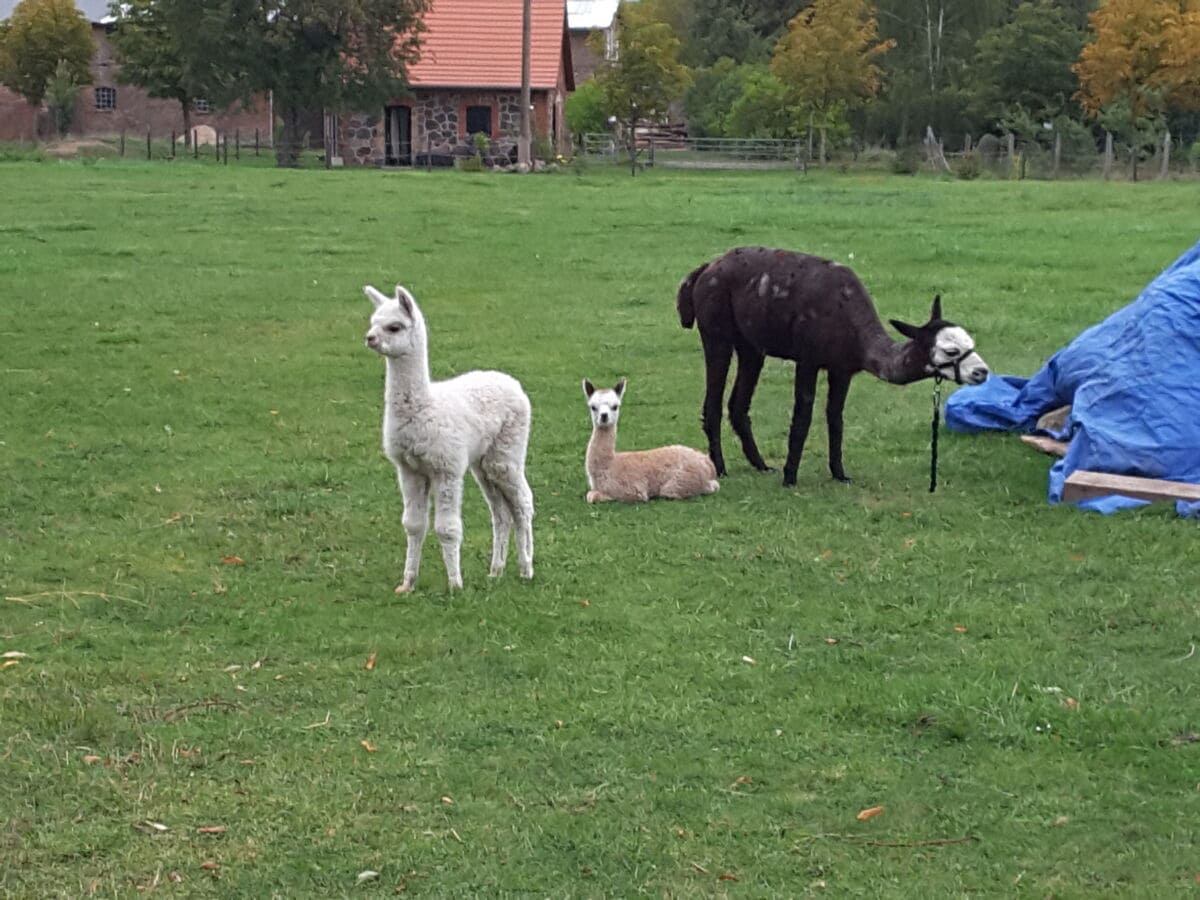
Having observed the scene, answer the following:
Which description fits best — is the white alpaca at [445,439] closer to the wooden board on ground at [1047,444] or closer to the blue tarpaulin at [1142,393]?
the blue tarpaulin at [1142,393]

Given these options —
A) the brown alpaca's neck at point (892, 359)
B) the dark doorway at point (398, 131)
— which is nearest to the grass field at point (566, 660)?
the brown alpaca's neck at point (892, 359)

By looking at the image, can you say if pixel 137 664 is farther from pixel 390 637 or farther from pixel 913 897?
pixel 913 897

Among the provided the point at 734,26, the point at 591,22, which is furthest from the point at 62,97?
the point at 734,26

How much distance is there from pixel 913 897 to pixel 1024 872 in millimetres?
421

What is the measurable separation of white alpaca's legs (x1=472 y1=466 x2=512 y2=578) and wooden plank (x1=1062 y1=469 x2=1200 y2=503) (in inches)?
145

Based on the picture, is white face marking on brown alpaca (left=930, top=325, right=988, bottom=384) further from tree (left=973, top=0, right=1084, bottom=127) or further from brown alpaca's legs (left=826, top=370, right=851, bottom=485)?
tree (left=973, top=0, right=1084, bottom=127)

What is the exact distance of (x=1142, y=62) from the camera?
155ft

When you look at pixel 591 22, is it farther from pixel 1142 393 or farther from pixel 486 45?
pixel 1142 393

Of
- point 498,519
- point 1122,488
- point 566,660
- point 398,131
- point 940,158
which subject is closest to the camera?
point 566,660

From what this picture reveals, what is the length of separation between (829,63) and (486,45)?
1178 cm

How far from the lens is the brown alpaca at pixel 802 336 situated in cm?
928

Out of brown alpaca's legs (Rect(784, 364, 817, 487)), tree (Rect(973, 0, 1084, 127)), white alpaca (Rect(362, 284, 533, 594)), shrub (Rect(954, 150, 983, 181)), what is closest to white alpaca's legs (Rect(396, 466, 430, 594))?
white alpaca (Rect(362, 284, 533, 594))

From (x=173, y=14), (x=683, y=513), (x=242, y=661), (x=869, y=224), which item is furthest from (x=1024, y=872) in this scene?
(x=173, y=14)

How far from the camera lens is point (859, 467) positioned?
410 inches
